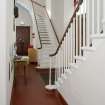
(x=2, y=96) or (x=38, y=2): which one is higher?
(x=38, y=2)

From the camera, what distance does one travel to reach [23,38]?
1501 centimetres

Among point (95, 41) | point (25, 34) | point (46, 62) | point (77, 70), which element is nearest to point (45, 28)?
point (46, 62)

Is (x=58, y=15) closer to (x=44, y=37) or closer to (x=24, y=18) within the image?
(x=44, y=37)

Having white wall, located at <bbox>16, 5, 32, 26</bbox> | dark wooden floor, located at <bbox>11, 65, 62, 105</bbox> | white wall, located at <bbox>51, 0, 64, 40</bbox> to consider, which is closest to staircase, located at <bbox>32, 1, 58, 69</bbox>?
white wall, located at <bbox>51, 0, 64, 40</bbox>

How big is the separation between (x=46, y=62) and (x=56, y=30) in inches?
68.7

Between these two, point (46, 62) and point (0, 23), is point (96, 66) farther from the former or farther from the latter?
point (46, 62)

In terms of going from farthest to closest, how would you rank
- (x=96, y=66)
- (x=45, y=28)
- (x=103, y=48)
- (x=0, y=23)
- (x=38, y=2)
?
(x=38, y=2) → (x=45, y=28) → (x=0, y=23) → (x=96, y=66) → (x=103, y=48)

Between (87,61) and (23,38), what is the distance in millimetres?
12263

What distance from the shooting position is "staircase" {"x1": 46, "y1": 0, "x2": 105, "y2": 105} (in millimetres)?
2665

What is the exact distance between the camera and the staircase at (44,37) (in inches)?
370

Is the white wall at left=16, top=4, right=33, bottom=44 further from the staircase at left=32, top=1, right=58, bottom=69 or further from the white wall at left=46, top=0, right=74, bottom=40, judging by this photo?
the white wall at left=46, top=0, right=74, bottom=40

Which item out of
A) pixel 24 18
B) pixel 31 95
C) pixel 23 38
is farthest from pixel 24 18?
pixel 31 95

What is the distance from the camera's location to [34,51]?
11.4 meters

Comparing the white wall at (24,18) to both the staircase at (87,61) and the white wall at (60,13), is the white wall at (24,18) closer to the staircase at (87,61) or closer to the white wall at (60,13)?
the white wall at (60,13)
